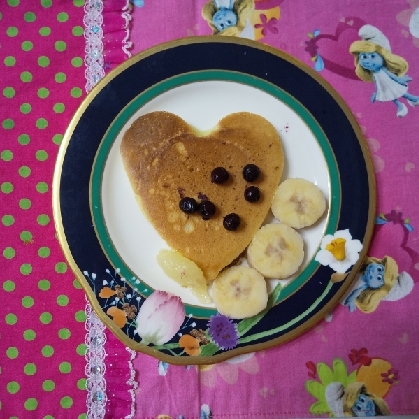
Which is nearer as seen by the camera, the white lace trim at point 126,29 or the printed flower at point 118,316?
the printed flower at point 118,316

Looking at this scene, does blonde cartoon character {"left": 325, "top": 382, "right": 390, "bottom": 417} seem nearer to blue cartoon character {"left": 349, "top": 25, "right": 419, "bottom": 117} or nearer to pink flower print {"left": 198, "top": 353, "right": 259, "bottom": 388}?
pink flower print {"left": 198, "top": 353, "right": 259, "bottom": 388}

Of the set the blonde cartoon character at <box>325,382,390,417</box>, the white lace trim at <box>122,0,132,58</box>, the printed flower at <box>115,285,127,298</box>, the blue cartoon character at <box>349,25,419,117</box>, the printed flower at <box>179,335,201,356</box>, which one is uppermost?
the white lace trim at <box>122,0,132,58</box>

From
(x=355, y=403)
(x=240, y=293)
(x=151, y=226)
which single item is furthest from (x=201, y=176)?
(x=355, y=403)

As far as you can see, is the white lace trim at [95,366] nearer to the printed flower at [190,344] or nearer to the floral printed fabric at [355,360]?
the floral printed fabric at [355,360]

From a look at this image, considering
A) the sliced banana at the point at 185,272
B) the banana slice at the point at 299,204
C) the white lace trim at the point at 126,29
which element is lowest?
the sliced banana at the point at 185,272

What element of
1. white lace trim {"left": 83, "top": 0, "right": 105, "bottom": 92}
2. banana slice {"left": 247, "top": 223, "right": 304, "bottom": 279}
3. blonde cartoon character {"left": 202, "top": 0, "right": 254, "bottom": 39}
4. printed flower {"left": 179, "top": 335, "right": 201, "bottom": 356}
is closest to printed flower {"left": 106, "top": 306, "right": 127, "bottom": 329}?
printed flower {"left": 179, "top": 335, "right": 201, "bottom": 356}

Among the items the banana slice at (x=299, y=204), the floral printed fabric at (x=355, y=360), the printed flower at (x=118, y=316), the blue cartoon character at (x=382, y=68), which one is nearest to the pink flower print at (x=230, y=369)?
the floral printed fabric at (x=355, y=360)
